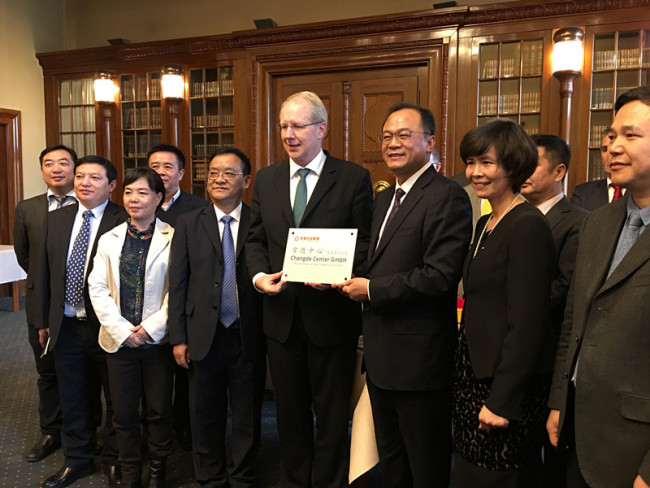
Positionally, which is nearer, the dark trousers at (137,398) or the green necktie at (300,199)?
the green necktie at (300,199)

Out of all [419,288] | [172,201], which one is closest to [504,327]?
[419,288]

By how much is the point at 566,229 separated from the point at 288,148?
3.65 ft

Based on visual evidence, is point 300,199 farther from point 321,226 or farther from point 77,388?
point 77,388

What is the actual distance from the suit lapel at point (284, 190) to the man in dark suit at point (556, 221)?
0.96m

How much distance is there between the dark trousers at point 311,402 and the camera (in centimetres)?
209

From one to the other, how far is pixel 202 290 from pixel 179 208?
94cm

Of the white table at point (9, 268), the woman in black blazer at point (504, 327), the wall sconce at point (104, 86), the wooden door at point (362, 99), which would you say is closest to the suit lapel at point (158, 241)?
the woman in black blazer at point (504, 327)

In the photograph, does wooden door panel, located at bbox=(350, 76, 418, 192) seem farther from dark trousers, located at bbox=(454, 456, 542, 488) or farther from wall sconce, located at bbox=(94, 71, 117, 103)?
dark trousers, located at bbox=(454, 456, 542, 488)

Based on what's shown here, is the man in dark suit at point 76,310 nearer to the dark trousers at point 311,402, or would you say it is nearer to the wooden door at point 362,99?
the dark trousers at point 311,402

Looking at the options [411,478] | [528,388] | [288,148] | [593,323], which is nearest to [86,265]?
[288,148]

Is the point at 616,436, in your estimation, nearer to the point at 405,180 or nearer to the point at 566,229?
the point at 566,229

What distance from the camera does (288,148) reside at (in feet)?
6.96

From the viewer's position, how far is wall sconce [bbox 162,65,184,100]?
19.8 ft

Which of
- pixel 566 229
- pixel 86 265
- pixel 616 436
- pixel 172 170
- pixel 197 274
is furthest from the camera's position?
pixel 172 170
